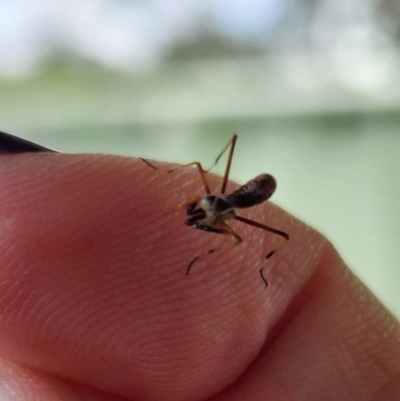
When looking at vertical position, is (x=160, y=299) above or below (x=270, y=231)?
below

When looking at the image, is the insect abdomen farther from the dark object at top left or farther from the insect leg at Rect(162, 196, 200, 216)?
the dark object at top left

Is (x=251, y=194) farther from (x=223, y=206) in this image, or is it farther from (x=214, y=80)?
(x=214, y=80)

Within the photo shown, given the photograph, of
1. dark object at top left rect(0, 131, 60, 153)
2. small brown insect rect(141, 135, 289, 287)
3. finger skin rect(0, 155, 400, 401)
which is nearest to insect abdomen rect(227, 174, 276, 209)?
small brown insect rect(141, 135, 289, 287)

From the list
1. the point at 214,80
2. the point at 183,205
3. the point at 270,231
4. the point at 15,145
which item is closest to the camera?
the point at 15,145

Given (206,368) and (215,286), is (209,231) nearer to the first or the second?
(215,286)

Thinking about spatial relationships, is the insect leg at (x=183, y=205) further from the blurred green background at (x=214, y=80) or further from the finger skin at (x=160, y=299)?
the blurred green background at (x=214, y=80)

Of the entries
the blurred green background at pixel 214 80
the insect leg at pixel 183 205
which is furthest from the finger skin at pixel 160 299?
the blurred green background at pixel 214 80

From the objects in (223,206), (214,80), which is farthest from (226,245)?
(214,80)
